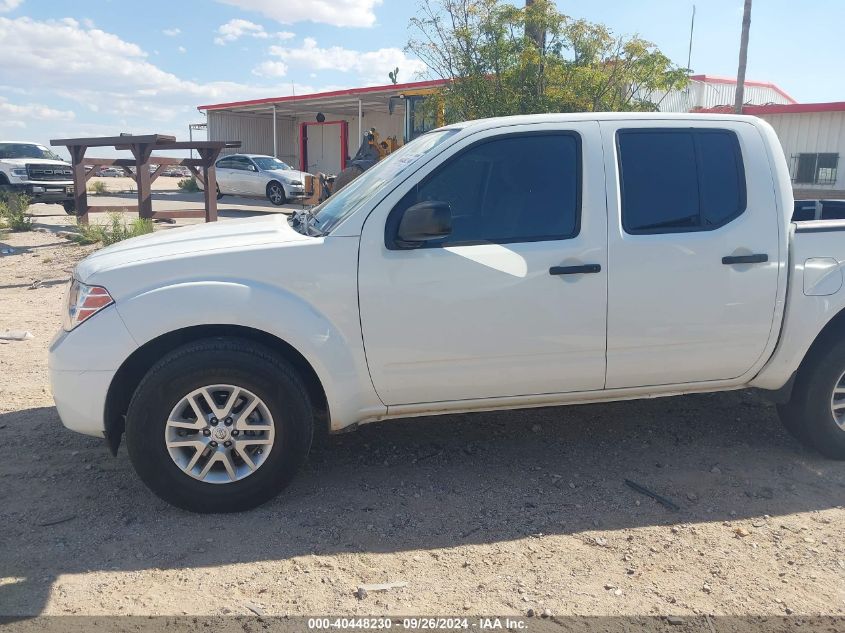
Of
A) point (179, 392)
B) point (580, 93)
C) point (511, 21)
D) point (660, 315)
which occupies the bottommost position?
point (179, 392)

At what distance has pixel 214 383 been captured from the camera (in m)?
3.49

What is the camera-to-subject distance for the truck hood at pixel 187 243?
360 cm

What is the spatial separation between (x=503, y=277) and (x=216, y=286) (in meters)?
1.41

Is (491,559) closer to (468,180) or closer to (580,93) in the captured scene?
(468,180)

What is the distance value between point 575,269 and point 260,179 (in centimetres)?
2054

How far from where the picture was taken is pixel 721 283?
389 cm

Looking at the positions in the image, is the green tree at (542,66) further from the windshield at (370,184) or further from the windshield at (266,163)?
the windshield at (266,163)

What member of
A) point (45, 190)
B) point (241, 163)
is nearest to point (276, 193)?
point (241, 163)

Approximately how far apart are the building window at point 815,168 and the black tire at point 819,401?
58.8 feet

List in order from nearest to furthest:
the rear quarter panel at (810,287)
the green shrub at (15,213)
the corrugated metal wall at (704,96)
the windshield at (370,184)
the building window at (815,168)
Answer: the windshield at (370,184) → the rear quarter panel at (810,287) → the green shrub at (15,213) → the building window at (815,168) → the corrugated metal wall at (704,96)

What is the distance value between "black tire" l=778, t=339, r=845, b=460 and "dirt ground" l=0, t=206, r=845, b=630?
5.8 inches

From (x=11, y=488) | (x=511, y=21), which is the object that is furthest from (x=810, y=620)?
(x=511, y=21)

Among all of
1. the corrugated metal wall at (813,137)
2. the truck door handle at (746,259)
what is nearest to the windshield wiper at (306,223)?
the truck door handle at (746,259)

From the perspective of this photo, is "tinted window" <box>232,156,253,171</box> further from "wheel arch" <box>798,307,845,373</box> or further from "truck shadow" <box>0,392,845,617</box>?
"wheel arch" <box>798,307,845,373</box>
